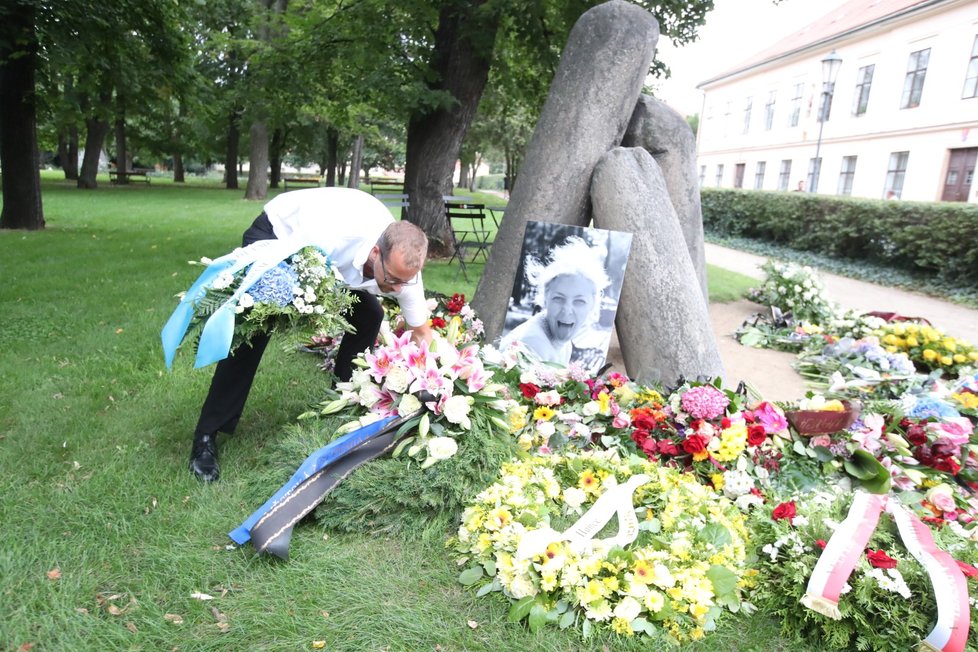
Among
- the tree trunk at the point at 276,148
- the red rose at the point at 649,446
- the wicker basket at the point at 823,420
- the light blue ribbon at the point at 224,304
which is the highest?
the tree trunk at the point at 276,148

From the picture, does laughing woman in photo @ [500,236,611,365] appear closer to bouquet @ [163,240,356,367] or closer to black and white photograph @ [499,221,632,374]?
black and white photograph @ [499,221,632,374]

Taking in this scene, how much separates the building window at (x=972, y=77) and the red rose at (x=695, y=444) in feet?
86.6

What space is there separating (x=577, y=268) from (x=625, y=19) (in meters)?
1.95

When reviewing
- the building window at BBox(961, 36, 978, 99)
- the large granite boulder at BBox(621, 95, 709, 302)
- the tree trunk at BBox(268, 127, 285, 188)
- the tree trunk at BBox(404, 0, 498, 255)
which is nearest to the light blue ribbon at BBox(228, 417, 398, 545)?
the large granite boulder at BBox(621, 95, 709, 302)

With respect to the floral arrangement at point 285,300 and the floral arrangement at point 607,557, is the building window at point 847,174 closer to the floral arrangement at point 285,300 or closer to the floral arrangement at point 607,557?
the floral arrangement at point 607,557

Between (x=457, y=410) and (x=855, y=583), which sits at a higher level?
(x=457, y=410)

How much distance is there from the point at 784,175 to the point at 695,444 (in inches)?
1367

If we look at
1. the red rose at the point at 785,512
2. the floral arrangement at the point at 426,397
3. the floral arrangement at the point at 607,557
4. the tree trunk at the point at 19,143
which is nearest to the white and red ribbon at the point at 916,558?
the red rose at the point at 785,512

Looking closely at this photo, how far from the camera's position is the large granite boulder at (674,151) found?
5.57m

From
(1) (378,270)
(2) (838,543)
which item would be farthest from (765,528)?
(1) (378,270)

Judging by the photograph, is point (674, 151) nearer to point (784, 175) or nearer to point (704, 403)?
point (704, 403)

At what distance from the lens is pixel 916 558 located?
246 centimetres

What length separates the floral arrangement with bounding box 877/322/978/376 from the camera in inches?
229

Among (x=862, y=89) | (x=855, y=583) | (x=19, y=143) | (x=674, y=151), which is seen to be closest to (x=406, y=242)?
(x=855, y=583)
